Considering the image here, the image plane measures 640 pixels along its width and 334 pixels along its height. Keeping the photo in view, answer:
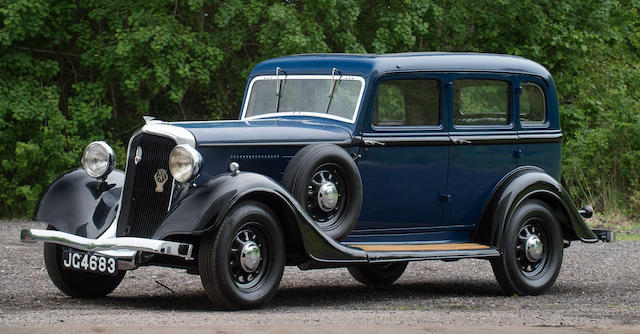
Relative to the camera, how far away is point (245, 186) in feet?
21.1

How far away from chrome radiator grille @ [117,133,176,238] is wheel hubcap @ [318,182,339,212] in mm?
1114

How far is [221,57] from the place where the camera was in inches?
629

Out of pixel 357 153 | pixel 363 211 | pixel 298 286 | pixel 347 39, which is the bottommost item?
pixel 298 286

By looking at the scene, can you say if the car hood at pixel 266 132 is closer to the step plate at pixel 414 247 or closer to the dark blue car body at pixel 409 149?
the dark blue car body at pixel 409 149

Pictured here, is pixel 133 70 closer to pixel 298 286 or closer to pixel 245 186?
pixel 298 286

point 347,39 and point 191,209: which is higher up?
point 347,39

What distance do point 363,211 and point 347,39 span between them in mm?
9491

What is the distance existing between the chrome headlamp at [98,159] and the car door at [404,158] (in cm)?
199

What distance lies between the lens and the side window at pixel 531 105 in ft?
28.7

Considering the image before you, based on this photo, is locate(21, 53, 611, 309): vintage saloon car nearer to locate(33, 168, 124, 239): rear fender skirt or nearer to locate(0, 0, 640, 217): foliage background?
locate(33, 168, 124, 239): rear fender skirt

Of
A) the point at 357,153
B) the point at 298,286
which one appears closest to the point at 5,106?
the point at 298,286

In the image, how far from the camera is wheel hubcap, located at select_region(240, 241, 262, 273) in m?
6.51

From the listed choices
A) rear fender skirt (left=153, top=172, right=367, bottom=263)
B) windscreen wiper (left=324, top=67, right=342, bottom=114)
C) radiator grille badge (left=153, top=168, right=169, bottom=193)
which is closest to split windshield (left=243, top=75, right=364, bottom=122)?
windscreen wiper (left=324, top=67, right=342, bottom=114)

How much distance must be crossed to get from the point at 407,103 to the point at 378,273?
1914 millimetres
